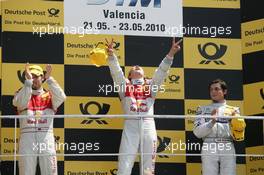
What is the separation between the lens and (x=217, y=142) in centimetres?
745

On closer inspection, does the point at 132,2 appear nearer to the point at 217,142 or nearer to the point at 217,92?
the point at 217,92

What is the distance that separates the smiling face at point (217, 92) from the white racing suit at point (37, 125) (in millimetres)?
1470

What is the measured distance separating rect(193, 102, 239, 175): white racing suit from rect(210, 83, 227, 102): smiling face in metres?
0.08

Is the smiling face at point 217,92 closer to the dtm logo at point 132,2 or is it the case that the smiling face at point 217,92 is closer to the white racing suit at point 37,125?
the dtm logo at point 132,2

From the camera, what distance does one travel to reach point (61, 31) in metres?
8.21

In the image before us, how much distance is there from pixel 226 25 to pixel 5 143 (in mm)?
2695

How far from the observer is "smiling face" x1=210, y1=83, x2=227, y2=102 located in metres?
7.66

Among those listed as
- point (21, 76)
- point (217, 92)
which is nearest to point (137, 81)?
point (217, 92)

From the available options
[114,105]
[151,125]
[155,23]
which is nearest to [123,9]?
[155,23]

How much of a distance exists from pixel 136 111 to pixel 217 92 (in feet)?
2.67

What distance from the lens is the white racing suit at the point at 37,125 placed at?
7.12 metres

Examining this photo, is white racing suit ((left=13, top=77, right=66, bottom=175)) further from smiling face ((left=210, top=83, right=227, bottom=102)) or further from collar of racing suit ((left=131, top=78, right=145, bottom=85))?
smiling face ((left=210, top=83, right=227, bottom=102))

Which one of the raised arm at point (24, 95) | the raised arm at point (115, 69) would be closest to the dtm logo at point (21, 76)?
the raised arm at point (24, 95)

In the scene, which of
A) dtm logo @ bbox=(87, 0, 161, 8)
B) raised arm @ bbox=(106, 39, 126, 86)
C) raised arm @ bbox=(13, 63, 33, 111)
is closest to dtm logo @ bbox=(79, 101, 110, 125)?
raised arm @ bbox=(106, 39, 126, 86)
